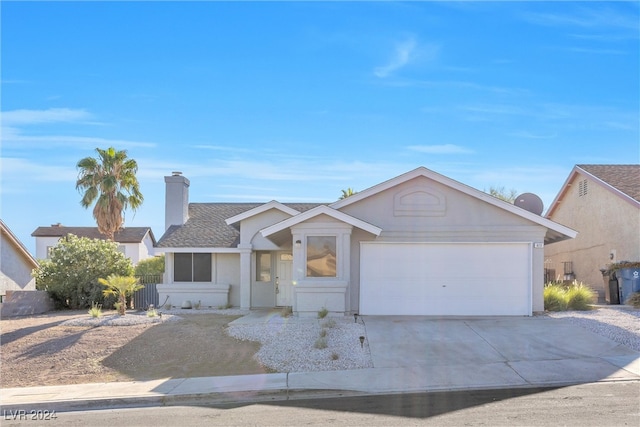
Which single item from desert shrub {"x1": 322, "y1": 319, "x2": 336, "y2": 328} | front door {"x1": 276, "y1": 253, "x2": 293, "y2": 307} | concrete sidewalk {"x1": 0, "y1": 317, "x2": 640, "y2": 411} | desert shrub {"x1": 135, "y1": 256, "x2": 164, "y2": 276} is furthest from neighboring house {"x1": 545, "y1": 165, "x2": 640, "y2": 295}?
desert shrub {"x1": 135, "y1": 256, "x2": 164, "y2": 276}

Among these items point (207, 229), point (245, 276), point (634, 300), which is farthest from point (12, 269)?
point (634, 300)

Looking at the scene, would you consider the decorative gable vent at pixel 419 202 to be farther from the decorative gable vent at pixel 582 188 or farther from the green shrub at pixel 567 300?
the decorative gable vent at pixel 582 188

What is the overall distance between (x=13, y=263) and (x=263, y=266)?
12.1m

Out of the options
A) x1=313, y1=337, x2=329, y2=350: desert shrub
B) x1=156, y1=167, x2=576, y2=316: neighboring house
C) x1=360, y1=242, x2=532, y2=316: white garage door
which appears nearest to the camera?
x1=313, y1=337, x2=329, y2=350: desert shrub

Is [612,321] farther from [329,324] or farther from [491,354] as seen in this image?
[329,324]

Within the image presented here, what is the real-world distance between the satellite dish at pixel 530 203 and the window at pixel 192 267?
1194 cm

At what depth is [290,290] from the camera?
71.2 feet

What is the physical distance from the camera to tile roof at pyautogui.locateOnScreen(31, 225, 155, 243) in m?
43.0

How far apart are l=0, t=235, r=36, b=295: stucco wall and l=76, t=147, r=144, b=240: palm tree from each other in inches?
194

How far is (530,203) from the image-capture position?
19562 millimetres

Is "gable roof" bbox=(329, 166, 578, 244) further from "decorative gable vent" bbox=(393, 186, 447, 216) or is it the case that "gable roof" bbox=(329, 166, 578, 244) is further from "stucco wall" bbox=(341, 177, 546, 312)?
"decorative gable vent" bbox=(393, 186, 447, 216)

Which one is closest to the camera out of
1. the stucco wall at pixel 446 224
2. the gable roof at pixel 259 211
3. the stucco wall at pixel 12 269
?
the stucco wall at pixel 446 224

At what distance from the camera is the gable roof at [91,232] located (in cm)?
4300

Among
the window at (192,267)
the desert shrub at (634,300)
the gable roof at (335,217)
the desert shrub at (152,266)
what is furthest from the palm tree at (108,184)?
the desert shrub at (634,300)
